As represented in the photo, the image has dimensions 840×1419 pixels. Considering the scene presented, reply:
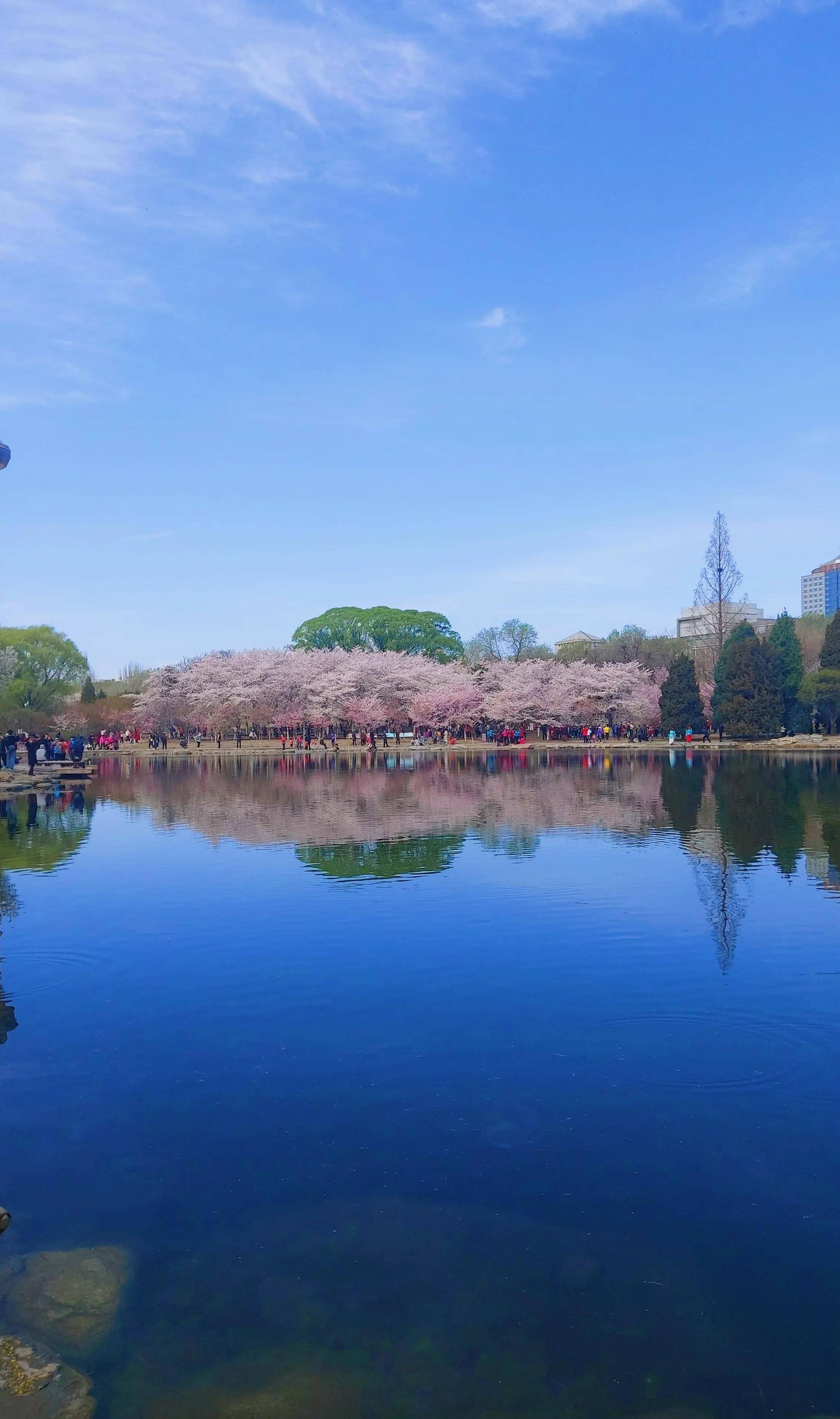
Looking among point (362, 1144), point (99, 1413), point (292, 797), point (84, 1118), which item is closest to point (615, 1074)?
point (362, 1144)

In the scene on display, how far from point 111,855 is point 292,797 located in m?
11.9

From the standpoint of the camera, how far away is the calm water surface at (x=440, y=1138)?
482 centimetres

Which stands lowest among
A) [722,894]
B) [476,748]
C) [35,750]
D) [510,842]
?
[722,894]

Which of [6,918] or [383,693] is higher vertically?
[383,693]

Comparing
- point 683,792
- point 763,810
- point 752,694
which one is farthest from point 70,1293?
point 752,694

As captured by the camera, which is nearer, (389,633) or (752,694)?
(752,694)

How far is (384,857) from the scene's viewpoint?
726 inches

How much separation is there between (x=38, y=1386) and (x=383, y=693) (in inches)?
2923

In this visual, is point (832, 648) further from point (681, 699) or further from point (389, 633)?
point (389, 633)

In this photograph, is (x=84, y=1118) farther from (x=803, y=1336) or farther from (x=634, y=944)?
(x=634, y=944)

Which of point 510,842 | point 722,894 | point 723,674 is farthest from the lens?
point 723,674

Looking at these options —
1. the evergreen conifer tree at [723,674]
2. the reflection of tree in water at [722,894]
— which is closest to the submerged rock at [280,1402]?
the reflection of tree in water at [722,894]

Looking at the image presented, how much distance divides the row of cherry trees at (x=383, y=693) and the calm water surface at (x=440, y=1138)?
58.7 meters

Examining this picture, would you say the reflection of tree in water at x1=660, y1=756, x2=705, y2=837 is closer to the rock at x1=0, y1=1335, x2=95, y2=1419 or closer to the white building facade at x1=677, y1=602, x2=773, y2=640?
the rock at x1=0, y1=1335, x2=95, y2=1419
